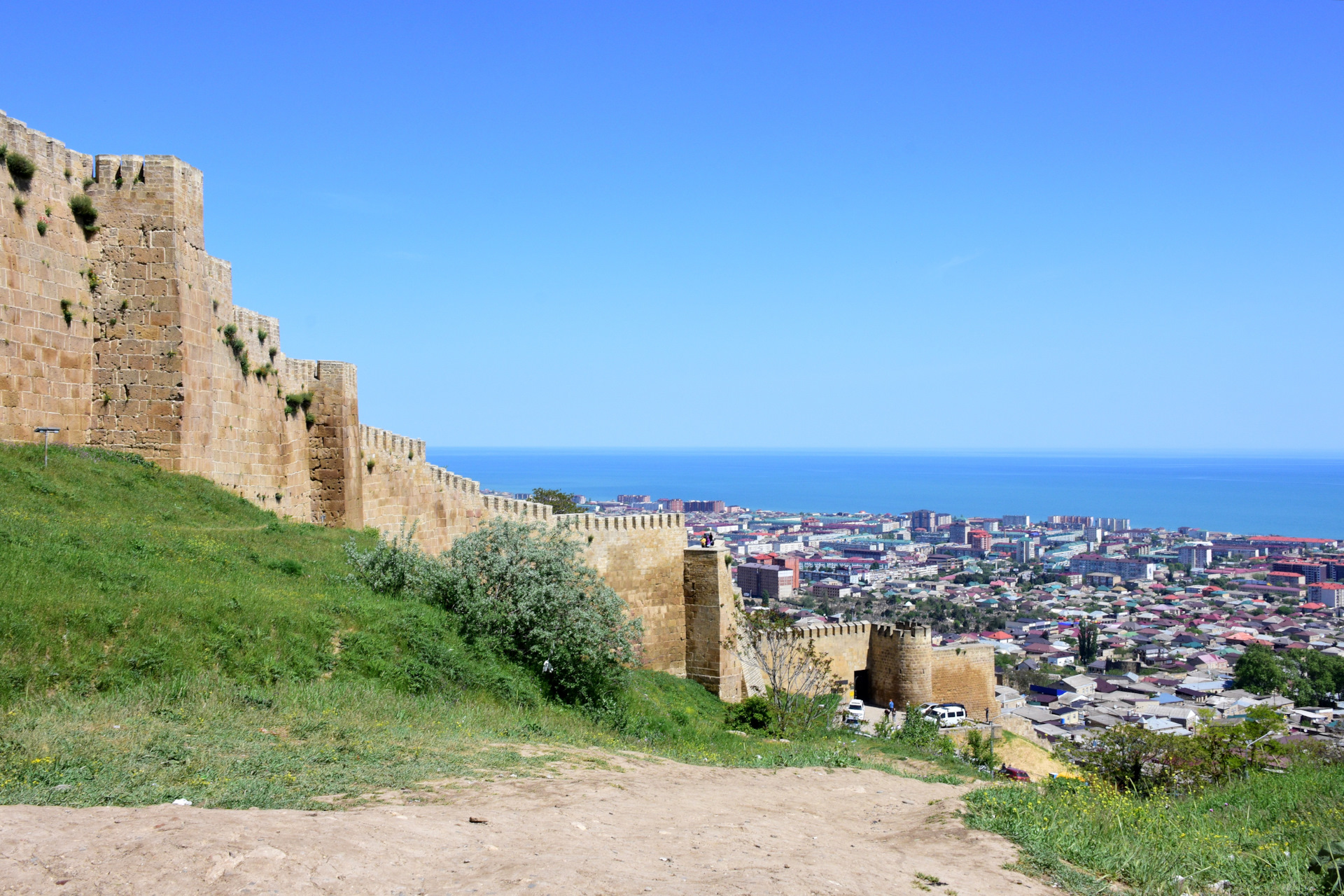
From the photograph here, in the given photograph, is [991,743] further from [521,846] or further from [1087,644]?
[1087,644]

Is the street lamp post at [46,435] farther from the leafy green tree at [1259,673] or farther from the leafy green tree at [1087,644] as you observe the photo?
the leafy green tree at [1087,644]

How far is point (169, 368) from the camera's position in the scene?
14172 millimetres

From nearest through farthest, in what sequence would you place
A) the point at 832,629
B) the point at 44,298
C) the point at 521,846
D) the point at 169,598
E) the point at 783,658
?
the point at 521,846 < the point at 169,598 < the point at 44,298 < the point at 783,658 < the point at 832,629

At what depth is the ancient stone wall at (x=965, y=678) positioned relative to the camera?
2783 centimetres

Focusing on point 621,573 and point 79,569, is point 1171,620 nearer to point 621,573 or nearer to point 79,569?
point 621,573

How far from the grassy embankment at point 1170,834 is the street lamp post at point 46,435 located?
37.9ft

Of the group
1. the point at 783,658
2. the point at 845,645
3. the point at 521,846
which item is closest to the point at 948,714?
the point at 845,645

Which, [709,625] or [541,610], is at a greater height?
[541,610]

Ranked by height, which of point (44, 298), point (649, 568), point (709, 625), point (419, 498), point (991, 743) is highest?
point (44, 298)

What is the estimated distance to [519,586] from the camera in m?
12.9

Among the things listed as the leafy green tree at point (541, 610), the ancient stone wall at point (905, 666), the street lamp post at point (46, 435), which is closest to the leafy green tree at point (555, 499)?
the ancient stone wall at point (905, 666)

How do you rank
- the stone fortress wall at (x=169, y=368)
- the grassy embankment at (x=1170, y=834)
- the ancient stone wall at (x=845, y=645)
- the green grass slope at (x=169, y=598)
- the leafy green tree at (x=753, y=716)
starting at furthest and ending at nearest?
the ancient stone wall at (x=845, y=645), the leafy green tree at (x=753, y=716), the stone fortress wall at (x=169, y=368), the green grass slope at (x=169, y=598), the grassy embankment at (x=1170, y=834)

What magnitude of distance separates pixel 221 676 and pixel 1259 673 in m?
39.9

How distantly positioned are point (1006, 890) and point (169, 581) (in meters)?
7.73
